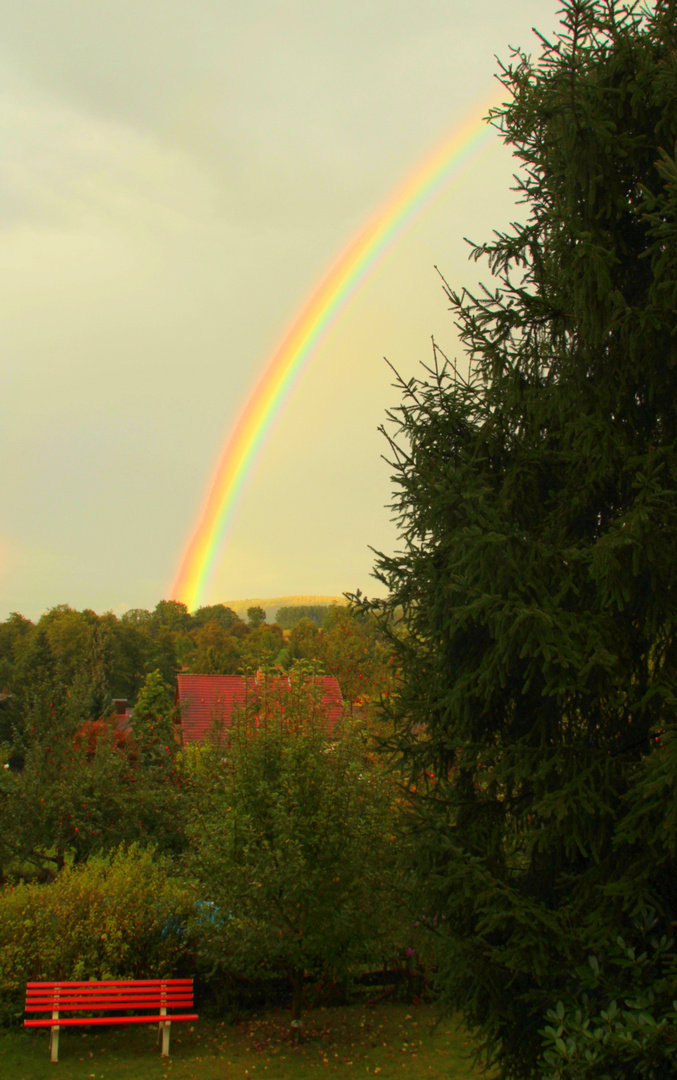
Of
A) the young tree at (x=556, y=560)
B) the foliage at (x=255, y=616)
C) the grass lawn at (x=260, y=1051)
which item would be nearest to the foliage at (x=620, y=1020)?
the young tree at (x=556, y=560)

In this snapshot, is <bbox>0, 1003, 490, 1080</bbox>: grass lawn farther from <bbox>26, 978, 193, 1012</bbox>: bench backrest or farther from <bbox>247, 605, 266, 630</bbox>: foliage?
<bbox>247, 605, 266, 630</bbox>: foliage

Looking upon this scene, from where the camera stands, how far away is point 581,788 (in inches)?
171

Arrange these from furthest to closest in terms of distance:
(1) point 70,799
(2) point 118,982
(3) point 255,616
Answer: (3) point 255,616 → (1) point 70,799 → (2) point 118,982

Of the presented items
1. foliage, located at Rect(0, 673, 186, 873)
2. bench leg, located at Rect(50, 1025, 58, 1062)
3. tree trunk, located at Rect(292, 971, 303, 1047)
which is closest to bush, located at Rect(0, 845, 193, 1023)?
bench leg, located at Rect(50, 1025, 58, 1062)

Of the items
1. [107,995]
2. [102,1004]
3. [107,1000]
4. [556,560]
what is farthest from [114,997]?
[556,560]

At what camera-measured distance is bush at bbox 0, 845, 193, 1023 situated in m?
10.2

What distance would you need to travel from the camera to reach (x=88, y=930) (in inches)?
403

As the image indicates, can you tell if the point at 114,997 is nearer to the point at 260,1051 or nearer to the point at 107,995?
the point at 107,995

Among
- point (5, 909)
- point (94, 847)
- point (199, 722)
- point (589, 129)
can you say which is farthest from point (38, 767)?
point (199, 722)

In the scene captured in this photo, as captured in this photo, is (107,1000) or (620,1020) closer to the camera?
(620,1020)

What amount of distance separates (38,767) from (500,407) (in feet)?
38.3

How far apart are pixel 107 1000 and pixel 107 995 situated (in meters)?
0.44

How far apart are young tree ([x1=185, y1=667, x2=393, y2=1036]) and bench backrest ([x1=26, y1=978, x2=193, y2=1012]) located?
0.61 m

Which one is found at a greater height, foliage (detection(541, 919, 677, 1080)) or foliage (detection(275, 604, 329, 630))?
foliage (detection(275, 604, 329, 630))
